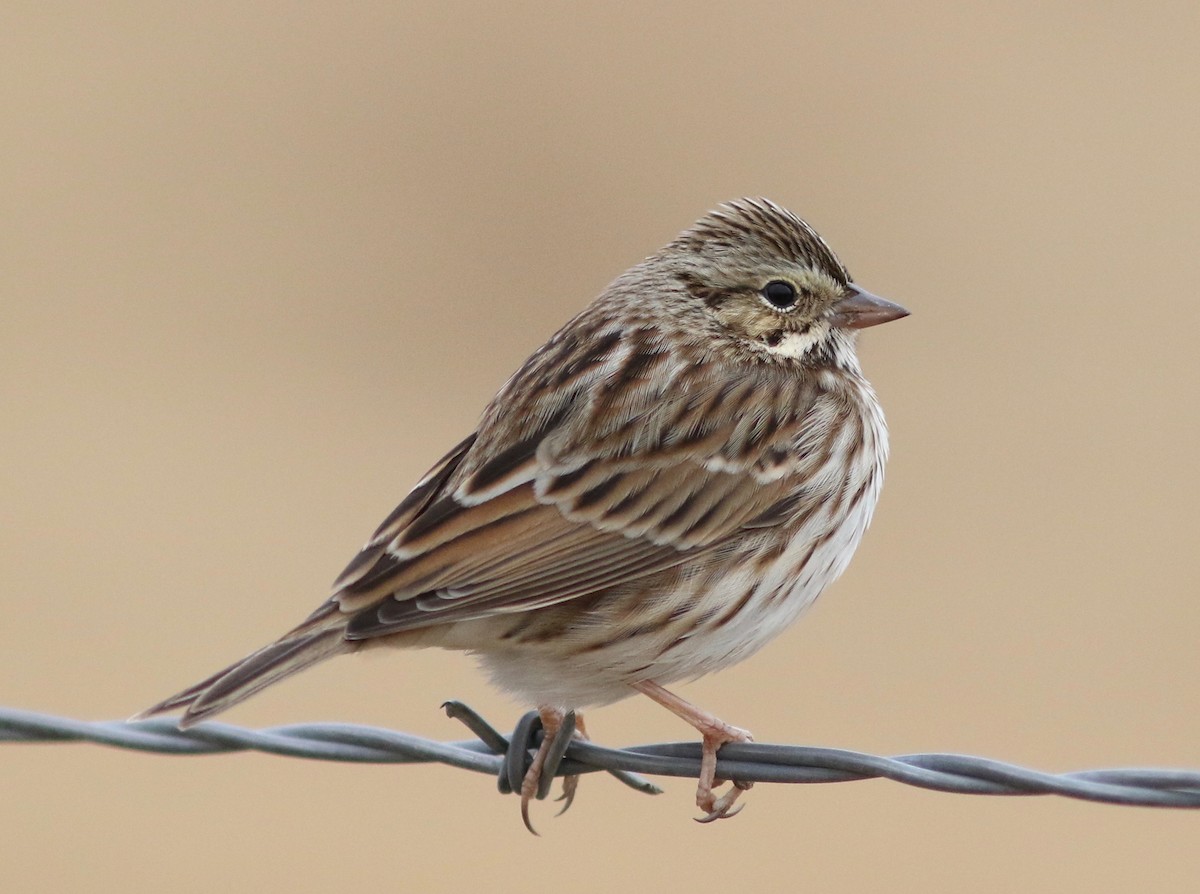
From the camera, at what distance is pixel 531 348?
14.6 m

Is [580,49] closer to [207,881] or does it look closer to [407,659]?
[407,659]

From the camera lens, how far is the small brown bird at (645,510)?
17.4ft

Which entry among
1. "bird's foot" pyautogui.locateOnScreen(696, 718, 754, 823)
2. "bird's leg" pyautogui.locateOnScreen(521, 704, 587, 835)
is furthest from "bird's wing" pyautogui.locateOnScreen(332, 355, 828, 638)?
"bird's foot" pyautogui.locateOnScreen(696, 718, 754, 823)

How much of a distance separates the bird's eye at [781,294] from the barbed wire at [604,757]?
1820 mm

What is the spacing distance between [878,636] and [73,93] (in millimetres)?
9856

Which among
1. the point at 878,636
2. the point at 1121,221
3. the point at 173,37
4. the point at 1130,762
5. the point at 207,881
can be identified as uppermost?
the point at 173,37

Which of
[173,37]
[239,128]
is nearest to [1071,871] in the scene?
[239,128]

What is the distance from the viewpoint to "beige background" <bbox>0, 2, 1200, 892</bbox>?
32.6 feet

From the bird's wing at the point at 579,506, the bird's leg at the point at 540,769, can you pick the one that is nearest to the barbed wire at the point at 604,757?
the bird's leg at the point at 540,769

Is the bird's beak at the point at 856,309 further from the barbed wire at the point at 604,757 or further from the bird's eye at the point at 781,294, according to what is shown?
the barbed wire at the point at 604,757

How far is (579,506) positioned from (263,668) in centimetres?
110

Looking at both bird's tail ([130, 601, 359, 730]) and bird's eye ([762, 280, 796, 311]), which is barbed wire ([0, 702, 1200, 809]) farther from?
bird's eye ([762, 280, 796, 311])

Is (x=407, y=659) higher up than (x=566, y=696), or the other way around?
(x=407, y=659)

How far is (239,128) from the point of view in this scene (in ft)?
56.6
